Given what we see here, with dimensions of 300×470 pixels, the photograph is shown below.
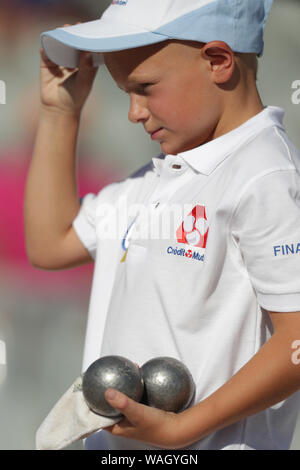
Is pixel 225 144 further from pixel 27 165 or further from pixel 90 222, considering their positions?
pixel 27 165

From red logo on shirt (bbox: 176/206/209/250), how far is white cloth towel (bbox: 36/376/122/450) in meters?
0.31

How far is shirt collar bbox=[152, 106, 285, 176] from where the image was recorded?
1135 millimetres

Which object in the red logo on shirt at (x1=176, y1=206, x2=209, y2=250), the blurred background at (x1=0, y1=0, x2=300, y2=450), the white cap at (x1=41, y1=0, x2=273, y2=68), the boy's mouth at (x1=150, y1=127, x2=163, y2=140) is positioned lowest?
the blurred background at (x1=0, y1=0, x2=300, y2=450)

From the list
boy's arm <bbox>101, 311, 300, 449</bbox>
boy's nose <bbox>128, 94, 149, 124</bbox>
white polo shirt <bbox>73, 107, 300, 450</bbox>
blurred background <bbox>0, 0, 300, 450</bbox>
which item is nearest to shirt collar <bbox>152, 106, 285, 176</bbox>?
white polo shirt <bbox>73, 107, 300, 450</bbox>

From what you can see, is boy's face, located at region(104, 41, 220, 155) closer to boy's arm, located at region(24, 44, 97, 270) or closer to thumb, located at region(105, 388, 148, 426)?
boy's arm, located at region(24, 44, 97, 270)

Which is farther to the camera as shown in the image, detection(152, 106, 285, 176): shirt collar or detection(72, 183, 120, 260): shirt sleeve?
detection(72, 183, 120, 260): shirt sleeve

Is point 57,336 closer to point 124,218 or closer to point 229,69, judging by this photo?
point 124,218

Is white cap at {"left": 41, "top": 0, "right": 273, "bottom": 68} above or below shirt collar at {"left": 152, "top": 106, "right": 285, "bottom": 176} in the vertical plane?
above

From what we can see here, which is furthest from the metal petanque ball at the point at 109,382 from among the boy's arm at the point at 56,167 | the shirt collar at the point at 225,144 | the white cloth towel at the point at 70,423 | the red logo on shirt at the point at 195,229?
the boy's arm at the point at 56,167

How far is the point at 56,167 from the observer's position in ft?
4.88

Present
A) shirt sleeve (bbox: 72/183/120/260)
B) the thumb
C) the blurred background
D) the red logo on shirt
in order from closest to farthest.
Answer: the thumb → the red logo on shirt → shirt sleeve (bbox: 72/183/120/260) → the blurred background

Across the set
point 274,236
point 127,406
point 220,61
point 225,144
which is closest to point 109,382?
point 127,406
